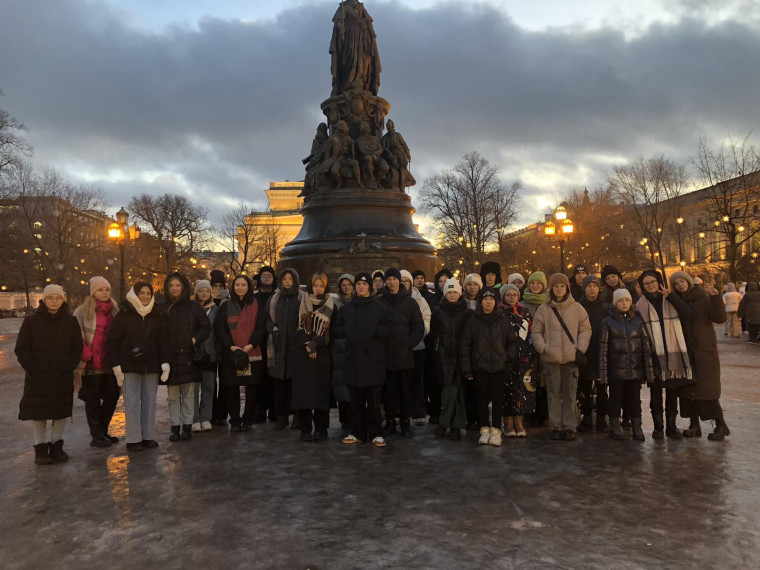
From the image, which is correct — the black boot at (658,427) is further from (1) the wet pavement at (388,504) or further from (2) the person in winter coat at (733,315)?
(2) the person in winter coat at (733,315)

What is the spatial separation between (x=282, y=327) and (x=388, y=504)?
10.2ft

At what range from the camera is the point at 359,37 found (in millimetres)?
18375

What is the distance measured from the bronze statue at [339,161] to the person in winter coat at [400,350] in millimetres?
10521

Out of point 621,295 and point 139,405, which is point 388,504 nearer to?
point 139,405

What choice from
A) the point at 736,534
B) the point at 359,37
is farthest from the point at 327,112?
the point at 736,534

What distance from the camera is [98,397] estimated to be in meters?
6.62

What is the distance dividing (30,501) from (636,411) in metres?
5.94

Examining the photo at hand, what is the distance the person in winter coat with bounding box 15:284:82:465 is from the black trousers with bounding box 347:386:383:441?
9.67 feet

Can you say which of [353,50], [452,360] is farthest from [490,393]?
[353,50]

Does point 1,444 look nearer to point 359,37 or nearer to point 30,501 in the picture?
point 30,501

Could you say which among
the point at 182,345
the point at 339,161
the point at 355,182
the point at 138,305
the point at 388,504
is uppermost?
the point at 339,161

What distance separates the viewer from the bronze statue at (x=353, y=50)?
1830 centimetres

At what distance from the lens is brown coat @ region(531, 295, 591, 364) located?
6441mm

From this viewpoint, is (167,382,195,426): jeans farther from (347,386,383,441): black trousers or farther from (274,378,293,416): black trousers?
(347,386,383,441): black trousers
